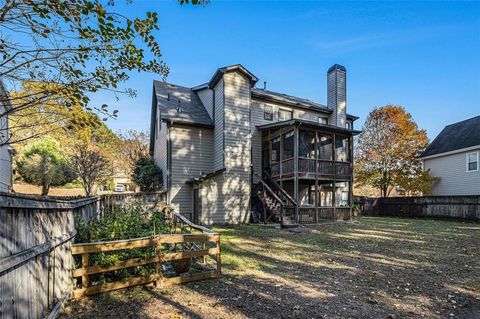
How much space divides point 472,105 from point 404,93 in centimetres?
690

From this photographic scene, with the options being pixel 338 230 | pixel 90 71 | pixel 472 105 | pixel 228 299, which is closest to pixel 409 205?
pixel 338 230

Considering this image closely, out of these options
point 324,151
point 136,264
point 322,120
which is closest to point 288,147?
point 324,151

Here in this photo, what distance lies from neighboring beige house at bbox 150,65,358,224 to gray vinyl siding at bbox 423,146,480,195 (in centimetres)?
1058

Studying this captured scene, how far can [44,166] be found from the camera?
24.6 metres

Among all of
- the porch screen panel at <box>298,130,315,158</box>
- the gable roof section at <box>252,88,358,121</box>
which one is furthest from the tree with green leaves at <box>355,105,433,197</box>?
the porch screen panel at <box>298,130,315,158</box>

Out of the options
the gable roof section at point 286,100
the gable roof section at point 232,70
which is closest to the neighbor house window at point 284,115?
the gable roof section at point 286,100

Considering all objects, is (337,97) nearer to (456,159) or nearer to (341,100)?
(341,100)

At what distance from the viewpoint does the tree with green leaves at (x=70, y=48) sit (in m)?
3.43

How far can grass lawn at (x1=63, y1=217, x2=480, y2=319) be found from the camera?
4.18 m

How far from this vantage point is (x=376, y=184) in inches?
1109

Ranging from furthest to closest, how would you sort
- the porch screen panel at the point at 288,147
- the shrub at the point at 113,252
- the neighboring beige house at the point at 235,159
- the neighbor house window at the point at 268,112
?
the porch screen panel at the point at 288,147 < the neighbor house window at the point at 268,112 < the neighboring beige house at the point at 235,159 < the shrub at the point at 113,252

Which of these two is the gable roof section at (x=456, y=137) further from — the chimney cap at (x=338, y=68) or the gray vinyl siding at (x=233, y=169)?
the gray vinyl siding at (x=233, y=169)

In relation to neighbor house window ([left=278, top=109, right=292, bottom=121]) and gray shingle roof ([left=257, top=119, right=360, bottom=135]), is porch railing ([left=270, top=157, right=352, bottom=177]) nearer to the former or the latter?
gray shingle roof ([left=257, top=119, right=360, bottom=135])

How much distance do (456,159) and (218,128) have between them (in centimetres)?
2010
